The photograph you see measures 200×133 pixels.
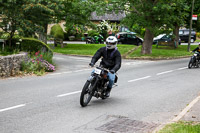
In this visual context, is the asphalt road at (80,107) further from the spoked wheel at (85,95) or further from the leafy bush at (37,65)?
the leafy bush at (37,65)

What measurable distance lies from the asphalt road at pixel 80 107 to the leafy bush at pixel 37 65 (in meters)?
1.47

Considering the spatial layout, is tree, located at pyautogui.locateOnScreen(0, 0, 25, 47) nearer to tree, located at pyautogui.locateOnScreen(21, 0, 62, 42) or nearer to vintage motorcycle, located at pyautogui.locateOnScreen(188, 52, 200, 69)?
tree, located at pyautogui.locateOnScreen(21, 0, 62, 42)

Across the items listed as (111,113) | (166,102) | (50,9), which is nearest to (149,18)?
(50,9)

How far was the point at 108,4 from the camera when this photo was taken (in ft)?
83.9

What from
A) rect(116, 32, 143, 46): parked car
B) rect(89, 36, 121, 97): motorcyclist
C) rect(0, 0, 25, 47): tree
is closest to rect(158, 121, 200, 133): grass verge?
rect(89, 36, 121, 97): motorcyclist

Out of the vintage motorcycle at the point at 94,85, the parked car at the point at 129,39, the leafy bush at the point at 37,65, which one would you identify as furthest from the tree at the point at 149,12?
the vintage motorcycle at the point at 94,85

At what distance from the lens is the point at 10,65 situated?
13.9 metres

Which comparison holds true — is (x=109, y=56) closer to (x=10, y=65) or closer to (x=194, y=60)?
(x=10, y=65)

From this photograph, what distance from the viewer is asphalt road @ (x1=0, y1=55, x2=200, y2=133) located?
21.6 feet

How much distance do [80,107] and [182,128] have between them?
9.45 ft

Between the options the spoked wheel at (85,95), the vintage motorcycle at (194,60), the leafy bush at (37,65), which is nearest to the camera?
the spoked wheel at (85,95)

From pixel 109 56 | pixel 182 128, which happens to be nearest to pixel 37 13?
pixel 109 56

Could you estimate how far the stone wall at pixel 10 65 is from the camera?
43.9ft

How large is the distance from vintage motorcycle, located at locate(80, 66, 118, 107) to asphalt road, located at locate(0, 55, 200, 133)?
242 millimetres
